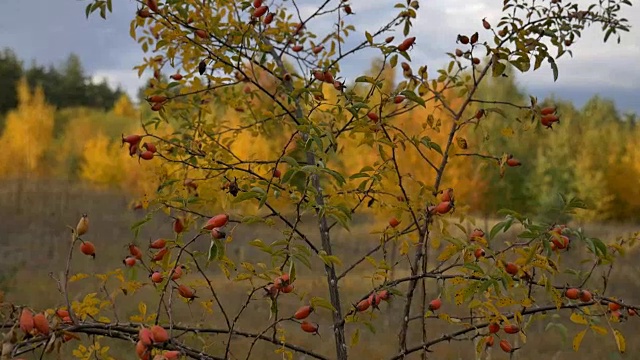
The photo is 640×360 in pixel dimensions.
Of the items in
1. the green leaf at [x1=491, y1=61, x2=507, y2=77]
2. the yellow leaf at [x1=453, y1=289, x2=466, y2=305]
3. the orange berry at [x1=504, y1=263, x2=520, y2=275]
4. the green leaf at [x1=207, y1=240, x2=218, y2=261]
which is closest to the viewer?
the green leaf at [x1=207, y1=240, x2=218, y2=261]

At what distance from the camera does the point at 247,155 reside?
1179 centimetres

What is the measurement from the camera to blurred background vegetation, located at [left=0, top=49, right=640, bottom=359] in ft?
31.0

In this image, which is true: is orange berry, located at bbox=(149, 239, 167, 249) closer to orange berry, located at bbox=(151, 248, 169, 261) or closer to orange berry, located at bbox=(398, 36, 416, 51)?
orange berry, located at bbox=(151, 248, 169, 261)

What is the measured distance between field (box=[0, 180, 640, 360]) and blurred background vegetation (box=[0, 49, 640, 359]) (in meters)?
0.04

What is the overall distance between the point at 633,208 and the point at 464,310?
15926mm

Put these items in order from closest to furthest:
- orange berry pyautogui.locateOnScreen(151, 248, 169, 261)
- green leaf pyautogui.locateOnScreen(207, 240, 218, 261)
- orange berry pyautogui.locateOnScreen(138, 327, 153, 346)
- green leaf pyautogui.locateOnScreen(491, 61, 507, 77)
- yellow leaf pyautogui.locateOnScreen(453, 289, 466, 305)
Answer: orange berry pyautogui.locateOnScreen(138, 327, 153, 346), green leaf pyautogui.locateOnScreen(207, 240, 218, 261), orange berry pyautogui.locateOnScreen(151, 248, 169, 261), yellow leaf pyautogui.locateOnScreen(453, 289, 466, 305), green leaf pyautogui.locateOnScreen(491, 61, 507, 77)

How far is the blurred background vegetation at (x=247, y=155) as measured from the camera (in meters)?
9.44

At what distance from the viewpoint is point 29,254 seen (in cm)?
1124

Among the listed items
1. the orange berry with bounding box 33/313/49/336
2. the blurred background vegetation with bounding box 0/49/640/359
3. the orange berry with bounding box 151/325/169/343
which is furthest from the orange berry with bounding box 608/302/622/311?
the blurred background vegetation with bounding box 0/49/640/359

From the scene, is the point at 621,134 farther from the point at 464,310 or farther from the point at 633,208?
the point at 464,310

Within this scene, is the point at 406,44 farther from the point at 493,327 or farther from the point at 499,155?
the point at 499,155

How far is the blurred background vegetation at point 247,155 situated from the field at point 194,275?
0.04 meters

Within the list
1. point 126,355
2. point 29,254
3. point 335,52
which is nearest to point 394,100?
point 335,52

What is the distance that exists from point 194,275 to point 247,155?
261 centimetres
